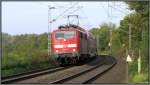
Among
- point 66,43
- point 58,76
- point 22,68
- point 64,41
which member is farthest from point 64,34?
point 58,76

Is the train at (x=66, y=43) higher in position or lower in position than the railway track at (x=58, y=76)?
higher

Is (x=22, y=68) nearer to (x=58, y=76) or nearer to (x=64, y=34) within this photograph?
(x=64, y=34)

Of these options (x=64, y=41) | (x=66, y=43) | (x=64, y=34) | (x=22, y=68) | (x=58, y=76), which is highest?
(x=64, y=34)

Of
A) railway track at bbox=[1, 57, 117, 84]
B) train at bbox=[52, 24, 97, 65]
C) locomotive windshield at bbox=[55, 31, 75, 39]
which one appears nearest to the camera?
railway track at bbox=[1, 57, 117, 84]

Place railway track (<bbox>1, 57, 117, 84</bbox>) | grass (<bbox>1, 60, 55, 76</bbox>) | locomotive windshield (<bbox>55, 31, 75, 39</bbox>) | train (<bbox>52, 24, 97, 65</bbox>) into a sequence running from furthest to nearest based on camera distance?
locomotive windshield (<bbox>55, 31, 75, 39</bbox>), train (<bbox>52, 24, 97, 65</bbox>), grass (<bbox>1, 60, 55, 76</bbox>), railway track (<bbox>1, 57, 117, 84</bbox>)

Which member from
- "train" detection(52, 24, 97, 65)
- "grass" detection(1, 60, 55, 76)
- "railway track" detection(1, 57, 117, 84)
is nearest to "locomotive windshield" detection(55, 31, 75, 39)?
"train" detection(52, 24, 97, 65)

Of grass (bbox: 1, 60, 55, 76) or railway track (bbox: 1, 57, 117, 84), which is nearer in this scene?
railway track (bbox: 1, 57, 117, 84)

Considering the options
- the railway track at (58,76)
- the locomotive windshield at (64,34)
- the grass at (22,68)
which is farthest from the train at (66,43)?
the railway track at (58,76)

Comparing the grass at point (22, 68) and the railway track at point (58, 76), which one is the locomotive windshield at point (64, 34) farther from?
the railway track at point (58, 76)

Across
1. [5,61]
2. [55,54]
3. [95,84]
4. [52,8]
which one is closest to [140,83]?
[95,84]

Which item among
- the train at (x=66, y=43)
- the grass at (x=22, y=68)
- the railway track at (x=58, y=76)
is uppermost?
the train at (x=66, y=43)

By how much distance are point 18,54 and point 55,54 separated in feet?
10.7

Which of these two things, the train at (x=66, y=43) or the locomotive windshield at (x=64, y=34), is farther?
the locomotive windshield at (x=64, y=34)

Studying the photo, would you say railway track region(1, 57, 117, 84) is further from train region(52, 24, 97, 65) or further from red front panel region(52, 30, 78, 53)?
red front panel region(52, 30, 78, 53)
